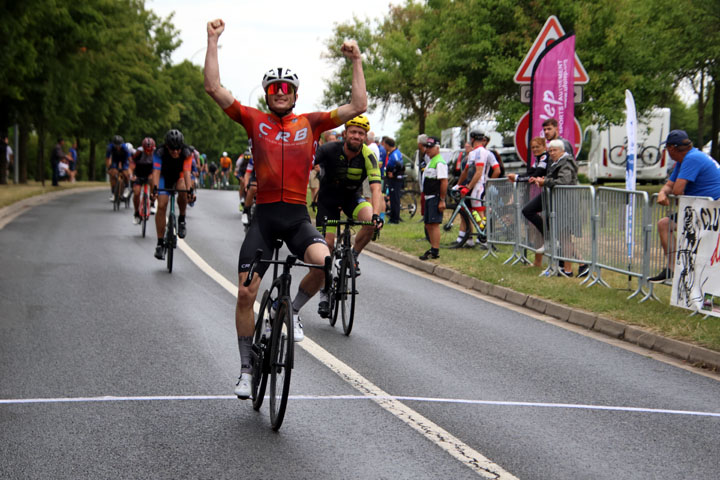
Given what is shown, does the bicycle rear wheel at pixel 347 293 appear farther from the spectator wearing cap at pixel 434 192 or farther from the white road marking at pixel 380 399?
the spectator wearing cap at pixel 434 192

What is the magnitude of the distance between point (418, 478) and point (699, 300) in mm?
5672

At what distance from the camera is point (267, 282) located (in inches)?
522

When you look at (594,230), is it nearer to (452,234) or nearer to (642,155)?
(452,234)

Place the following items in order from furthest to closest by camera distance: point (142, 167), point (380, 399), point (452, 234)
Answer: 1. point (452, 234)
2. point (142, 167)
3. point (380, 399)

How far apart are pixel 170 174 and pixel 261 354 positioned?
27.8ft

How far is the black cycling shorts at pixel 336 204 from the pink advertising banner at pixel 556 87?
471 cm

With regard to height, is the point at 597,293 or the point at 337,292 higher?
the point at 337,292

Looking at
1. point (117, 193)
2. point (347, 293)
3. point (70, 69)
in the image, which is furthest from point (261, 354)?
point (70, 69)

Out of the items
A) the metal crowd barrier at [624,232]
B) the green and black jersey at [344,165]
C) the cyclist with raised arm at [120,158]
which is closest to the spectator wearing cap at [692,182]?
the metal crowd barrier at [624,232]

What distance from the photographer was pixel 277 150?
640 centimetres

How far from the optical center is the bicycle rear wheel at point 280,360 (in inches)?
223

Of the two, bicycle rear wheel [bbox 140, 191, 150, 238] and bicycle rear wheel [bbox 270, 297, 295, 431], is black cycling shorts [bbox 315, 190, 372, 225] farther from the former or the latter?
bicycle rear wheel [bbox 140, 191, 150, 238]

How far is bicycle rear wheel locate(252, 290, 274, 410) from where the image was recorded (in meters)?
6.08

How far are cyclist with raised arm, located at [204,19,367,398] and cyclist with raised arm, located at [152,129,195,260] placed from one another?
302 inches
